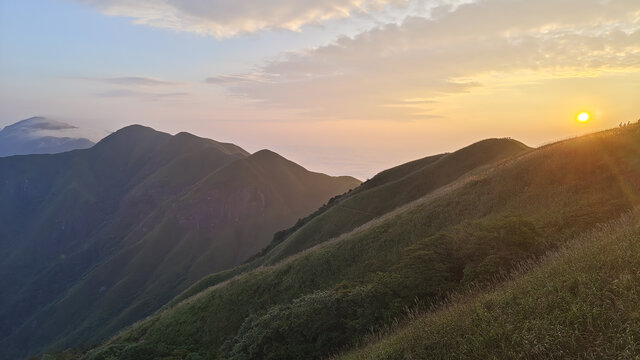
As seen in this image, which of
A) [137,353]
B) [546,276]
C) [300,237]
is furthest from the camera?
[300,237]

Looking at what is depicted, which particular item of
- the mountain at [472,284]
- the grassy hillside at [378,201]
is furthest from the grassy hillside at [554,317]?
the grassy hillside at [378,201]

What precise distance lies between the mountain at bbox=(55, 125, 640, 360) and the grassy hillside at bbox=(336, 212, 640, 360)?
0.11 feet

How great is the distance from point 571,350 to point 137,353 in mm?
22680

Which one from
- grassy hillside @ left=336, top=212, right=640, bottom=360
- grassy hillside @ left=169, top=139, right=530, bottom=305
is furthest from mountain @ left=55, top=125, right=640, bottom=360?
grassy hillside @ left=169, top=139, right=530, bottom=305

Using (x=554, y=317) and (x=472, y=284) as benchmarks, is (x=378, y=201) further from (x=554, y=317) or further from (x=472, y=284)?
(x=554, y=317)

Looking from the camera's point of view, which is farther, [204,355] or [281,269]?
[281,269]

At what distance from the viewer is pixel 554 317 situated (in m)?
8.52

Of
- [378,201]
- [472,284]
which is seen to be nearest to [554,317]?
[472,284]

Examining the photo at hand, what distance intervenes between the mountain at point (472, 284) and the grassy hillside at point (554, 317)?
0.11 feet

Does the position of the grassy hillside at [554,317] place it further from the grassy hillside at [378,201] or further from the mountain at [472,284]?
the grassy hillside at [378,201]

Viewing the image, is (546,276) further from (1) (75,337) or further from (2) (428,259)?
(1) (75,337)

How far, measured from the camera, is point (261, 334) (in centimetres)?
1784

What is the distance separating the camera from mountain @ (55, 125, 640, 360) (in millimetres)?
8680

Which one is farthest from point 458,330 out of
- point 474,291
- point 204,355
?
point 204,355
